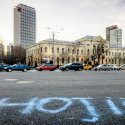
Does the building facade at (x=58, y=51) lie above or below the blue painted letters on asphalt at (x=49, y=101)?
above

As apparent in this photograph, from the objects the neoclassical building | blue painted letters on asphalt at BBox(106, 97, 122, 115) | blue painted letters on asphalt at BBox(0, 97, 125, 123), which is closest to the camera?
blue painted letters on asphalt at BBox(0, 97, 125, 123)

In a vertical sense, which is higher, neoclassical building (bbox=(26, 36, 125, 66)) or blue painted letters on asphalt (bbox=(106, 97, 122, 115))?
neoclassical building (bbox=(26, 36, 125, 66))

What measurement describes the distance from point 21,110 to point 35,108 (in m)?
0.40

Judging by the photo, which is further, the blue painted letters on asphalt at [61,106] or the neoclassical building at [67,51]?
the neoclassical building at [67,51]

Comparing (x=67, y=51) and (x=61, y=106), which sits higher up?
(x=67, y=51)

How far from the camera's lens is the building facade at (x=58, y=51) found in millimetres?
104312

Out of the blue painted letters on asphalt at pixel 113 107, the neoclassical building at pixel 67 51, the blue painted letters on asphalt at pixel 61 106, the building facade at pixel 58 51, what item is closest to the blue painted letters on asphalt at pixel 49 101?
the blue painted letters on asphalt at pixel 61 106

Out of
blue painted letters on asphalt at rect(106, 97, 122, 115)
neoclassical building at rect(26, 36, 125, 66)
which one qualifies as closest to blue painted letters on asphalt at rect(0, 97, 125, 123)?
blue painted letters on asphalt at rect(106, 97, 122, 115)

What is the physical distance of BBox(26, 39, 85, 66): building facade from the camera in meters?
104

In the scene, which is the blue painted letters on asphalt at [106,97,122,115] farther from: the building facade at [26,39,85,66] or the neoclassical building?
the building facade at [26,39,85,66]

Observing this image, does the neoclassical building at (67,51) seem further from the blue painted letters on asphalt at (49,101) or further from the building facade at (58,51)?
the blue painted letters on asphalt at (49,101)

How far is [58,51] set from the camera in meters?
109

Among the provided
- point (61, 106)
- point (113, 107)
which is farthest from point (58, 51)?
point (113, 107)

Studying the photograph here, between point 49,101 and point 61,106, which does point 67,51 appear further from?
point 61,106
